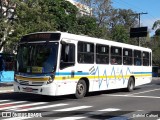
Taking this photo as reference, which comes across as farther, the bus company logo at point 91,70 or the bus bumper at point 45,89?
the bus company logo at point 91,70

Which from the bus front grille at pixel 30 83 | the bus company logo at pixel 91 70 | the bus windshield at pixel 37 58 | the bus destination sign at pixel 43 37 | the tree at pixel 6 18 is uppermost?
the tree at pixel 6 18

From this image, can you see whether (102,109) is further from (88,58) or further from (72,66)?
(88,58)

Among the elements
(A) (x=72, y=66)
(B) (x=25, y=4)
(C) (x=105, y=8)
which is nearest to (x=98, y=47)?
(A) (x=72, y=66)

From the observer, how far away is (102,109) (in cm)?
1372

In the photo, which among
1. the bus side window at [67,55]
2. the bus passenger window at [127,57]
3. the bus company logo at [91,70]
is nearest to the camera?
the bus side window at [67,55]

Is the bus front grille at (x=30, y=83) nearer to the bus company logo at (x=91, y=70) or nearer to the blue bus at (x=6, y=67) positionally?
the bus company logo at (x=91, y=70)

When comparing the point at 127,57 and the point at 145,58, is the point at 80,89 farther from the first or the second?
the point at 145,58

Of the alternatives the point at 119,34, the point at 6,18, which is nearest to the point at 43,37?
the point at 6,18

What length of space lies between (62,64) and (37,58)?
3.54 feet

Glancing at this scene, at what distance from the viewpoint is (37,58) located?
1591cm

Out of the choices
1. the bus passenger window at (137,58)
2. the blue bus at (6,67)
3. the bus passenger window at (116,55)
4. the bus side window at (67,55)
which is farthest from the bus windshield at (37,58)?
the blue bus at (6,67)

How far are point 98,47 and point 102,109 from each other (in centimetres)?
576

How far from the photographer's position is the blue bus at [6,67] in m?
32.4

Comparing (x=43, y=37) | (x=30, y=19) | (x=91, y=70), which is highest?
(x=30, y=19)
